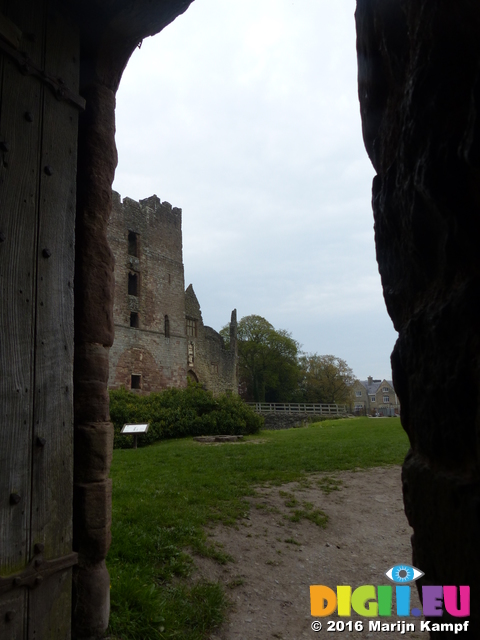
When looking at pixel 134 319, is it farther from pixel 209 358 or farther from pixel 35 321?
pixel 35 321

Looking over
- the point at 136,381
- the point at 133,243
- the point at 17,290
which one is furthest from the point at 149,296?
the point at 17,290

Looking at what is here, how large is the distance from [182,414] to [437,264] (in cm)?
1726

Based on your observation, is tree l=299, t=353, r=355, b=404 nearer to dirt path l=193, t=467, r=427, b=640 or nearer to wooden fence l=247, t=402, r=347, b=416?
wooden fence l=247, t=402, r=347, b=416

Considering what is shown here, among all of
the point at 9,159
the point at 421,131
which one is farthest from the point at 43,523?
the point at 421,131

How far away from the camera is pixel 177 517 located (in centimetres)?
516

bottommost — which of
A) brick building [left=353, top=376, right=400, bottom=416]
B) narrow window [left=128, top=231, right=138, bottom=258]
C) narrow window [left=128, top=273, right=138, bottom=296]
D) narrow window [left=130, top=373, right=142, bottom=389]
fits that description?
brick building [left=353, top=376, right=400, bottom=416]

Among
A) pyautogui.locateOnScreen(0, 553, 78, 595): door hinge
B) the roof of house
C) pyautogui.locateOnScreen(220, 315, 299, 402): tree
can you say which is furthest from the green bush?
the roof of house

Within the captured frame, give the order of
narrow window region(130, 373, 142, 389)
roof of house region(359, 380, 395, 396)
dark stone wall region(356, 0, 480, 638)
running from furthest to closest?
1. roof of house region(359, 380, 395, 396)
2. narrow window region(130, 373, 142, 389)
3. dark stone wall region(356, 0, 480, 638)

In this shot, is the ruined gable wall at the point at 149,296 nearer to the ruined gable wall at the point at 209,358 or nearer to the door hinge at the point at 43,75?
the ruined gable wall at the point at 209,358

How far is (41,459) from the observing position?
2.51 meters

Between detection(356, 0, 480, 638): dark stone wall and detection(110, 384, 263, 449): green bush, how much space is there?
1473cm

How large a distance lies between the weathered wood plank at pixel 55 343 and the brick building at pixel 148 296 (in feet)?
66.3

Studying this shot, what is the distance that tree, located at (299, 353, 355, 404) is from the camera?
50125 mm

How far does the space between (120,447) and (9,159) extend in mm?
13519
